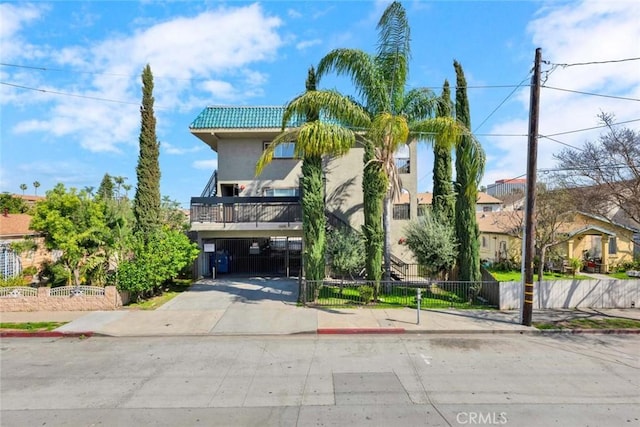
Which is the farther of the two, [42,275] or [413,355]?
[42,275]

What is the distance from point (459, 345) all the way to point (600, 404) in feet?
10.9

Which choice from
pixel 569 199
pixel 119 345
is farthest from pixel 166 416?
pixel 569 199

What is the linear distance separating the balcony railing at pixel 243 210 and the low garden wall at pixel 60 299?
503 cm

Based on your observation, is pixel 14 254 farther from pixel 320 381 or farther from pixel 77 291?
pixel 320 381

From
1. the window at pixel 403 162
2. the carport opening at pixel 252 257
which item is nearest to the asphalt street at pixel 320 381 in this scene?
the carport opening at pixel 252 257

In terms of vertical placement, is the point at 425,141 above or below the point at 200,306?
above

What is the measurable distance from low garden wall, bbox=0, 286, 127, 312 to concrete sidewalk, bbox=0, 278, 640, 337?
0.35 m

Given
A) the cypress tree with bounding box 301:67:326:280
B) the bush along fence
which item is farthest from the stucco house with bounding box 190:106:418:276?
the cypress tree with bounding box 301:67:326:280

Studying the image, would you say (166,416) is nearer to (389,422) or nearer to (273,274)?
(389,422)

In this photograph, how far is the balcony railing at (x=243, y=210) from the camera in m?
16.3

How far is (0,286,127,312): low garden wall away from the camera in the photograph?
12.0m

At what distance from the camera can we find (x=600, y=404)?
5.83 meters

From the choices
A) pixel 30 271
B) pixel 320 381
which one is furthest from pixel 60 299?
pixel 320 381

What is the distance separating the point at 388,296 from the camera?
542 inches
